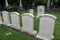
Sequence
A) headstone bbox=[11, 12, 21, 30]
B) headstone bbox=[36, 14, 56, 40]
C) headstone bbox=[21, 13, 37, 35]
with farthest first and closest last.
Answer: headstone bbox=[11, 12, 21, 30] < headstone bbox=[21, 13, 37, 35] < headstone bbox=[36, 14, 56, 40]

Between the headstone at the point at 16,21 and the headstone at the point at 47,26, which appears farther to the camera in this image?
the headstone at the point at 16,21

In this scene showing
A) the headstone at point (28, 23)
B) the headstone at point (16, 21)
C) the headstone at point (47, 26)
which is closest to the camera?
the headstone at point (47, 26)

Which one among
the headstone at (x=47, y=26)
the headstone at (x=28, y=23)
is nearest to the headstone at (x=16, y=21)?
the headstone at (x=28, y=23)

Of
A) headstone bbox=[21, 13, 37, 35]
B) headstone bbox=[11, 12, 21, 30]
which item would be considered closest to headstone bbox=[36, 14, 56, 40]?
headstone bbox=[21, 13, 37, 35]

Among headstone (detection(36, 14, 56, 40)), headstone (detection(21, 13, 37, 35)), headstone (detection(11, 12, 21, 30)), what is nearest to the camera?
headstone (detection(36, 14, 56, 40))

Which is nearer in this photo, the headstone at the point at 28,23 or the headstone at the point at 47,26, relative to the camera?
the headstone at the point at 47,26

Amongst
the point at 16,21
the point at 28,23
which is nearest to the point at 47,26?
the point at 28,23

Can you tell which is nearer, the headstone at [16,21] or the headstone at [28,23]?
the headstone at [28,23]

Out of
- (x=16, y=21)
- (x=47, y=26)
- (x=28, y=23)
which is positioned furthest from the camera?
(x=16, y=21)

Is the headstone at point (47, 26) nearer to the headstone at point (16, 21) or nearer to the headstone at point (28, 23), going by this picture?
the headstone at point (28, 23)

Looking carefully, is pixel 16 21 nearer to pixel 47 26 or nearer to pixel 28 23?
pixel 28 23

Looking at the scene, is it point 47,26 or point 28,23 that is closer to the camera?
point 47,26

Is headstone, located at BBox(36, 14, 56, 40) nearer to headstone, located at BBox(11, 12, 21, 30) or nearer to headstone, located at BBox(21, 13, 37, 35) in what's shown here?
headstone, located at BBox(21, 13, 37, 35)

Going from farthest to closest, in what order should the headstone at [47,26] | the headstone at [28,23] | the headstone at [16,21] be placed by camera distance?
the headstone at [16,21] < the headstone at [28,23] < the headstone at [47,26]
